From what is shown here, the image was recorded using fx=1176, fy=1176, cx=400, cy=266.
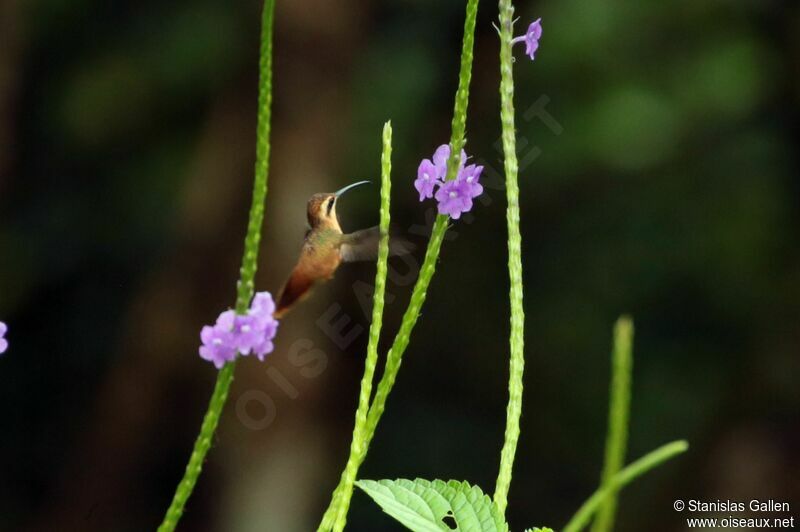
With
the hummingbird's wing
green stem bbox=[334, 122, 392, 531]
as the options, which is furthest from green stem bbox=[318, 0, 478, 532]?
the hummingbird's wing

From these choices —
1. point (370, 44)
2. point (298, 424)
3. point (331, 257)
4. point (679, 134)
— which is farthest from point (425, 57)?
point (331, 257)

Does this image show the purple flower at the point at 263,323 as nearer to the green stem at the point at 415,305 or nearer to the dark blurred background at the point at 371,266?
the green stem at the point at 415,305

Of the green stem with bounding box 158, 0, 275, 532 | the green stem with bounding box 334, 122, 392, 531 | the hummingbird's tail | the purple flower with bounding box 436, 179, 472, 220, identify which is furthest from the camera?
the hummingbird's tail

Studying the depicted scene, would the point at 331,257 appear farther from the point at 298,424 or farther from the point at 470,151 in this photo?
the point at 470,151

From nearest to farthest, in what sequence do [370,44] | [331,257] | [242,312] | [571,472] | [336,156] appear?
1. [242,312]
2. [331,257]
3. [336,156]
4. [370,44]
5. [571,472]

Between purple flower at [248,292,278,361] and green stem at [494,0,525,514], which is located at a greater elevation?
green stem at [494,0,525,514]

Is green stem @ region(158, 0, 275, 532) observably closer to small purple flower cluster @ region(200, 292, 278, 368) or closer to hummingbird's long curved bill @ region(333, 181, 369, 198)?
small purple flower cluster @ region(200, 292, 278, 368)
